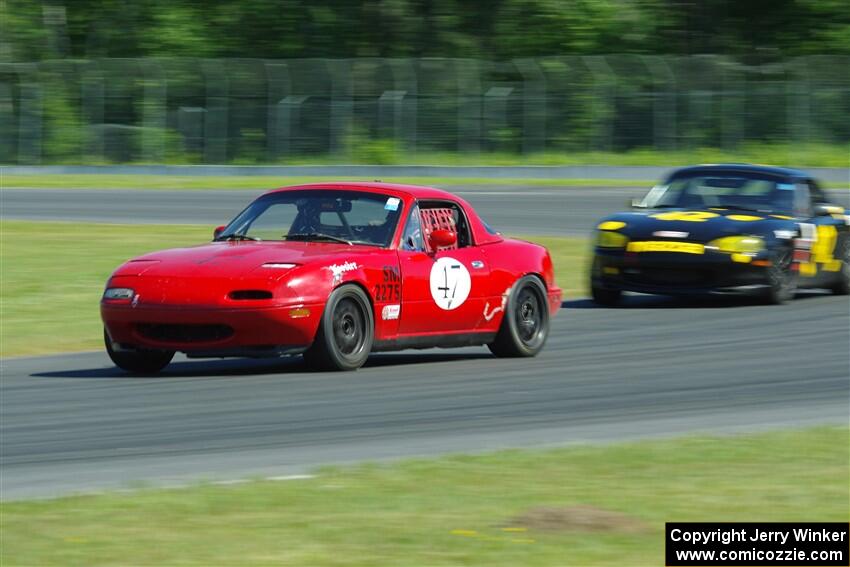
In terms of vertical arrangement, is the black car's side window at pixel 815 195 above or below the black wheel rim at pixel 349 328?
above

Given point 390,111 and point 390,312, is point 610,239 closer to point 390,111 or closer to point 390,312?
point 390,312

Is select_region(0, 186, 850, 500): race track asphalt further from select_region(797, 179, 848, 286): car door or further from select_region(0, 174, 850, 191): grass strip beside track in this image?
select_region(0, 174, 850, 191): grass strip beside track

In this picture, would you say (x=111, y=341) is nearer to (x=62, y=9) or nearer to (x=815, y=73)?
(x=815, y=73)

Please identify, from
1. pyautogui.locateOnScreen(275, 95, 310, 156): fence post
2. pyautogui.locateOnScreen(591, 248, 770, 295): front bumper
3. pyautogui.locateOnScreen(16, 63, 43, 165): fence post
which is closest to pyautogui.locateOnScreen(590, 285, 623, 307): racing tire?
pyautogui.locateOnScreen(591, 248, 770, 295): front bumper

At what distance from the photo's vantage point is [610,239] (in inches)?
642

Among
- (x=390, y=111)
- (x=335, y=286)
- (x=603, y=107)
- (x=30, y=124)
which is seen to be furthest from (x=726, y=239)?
(x=30, y=124)

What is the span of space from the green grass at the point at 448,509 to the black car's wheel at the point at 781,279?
8.11 m

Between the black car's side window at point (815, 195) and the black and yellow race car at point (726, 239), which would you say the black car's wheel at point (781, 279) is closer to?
the black and yellow race car at point (726, 239)

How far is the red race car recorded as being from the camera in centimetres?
1061

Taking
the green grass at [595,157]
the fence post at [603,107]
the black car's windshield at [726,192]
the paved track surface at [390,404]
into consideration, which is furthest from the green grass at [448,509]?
the fence post at [603,107]

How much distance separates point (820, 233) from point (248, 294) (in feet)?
27.0

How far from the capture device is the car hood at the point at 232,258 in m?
10.8

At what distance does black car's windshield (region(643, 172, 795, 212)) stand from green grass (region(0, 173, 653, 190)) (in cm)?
1945

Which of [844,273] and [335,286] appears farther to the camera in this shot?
[844,273]
